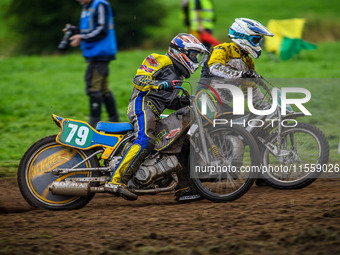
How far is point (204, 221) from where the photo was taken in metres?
5.67

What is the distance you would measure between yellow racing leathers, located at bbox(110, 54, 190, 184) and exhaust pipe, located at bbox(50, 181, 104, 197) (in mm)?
254

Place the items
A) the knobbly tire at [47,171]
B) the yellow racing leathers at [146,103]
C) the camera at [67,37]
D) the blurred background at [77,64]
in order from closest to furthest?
the yellow racing leathers at [146,103], the knobbly tire at [47,171], the camera at [67,37], the blurred background at [77,64]

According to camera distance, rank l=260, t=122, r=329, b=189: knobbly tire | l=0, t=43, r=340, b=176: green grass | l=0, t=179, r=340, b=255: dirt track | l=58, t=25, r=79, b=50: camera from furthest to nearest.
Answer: l=0, t=43, r=340, b=176: green grass, l=58, t=25, r=79, b=50: camera, l=260, t=122, r=329, b=189: knobbly tire, l=0, t=179, r=340, b=255: dirt track

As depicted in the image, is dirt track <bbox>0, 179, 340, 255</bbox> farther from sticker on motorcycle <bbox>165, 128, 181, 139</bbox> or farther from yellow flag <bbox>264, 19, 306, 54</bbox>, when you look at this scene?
yellow flag <bbox>264, 19, 306, 54</bbox>

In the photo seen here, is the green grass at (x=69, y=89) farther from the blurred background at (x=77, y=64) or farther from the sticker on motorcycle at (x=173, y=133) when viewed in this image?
the sticker on motorcycle at (x=173, y=133)

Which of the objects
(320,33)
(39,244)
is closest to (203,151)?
(39,244)

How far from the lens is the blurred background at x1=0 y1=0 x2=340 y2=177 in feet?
36.9

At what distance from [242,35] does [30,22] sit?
18776 millimetres

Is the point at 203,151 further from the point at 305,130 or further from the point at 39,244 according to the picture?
the point at 39,244

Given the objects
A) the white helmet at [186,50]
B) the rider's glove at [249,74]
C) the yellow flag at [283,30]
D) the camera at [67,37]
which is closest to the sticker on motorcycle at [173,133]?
the white helmet at [186,50]

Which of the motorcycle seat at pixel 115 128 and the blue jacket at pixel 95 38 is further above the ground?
the blue jacket at pixel 95 38

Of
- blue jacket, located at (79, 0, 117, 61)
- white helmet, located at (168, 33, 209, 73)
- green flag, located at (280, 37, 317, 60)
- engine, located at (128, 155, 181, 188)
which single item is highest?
green flag, located at (280, 37, 317, 60)

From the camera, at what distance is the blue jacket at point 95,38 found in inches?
379

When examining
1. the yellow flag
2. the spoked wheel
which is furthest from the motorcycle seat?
the yellow flag
